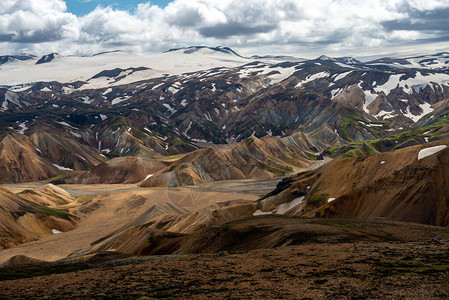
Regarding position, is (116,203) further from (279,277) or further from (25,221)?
(279,277)

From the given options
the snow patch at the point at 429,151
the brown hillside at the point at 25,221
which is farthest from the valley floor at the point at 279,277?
the brown hillside at the point at 25,221

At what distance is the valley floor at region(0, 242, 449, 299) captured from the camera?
24.3 m

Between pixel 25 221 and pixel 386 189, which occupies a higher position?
pixel 386 189

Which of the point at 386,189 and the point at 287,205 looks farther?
the point at 287,205

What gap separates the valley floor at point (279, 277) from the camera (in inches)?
955

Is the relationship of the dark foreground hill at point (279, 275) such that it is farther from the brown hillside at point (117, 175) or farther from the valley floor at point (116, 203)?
the brown hillside at point (117, 175)

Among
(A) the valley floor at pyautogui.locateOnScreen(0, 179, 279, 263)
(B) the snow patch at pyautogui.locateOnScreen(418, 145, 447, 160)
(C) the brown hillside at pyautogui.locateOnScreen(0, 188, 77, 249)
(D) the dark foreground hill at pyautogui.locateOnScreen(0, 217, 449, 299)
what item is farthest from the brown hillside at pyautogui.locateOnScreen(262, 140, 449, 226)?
(C) the brown hillside at pyautogui.locateOnScreen(0, 188, 77, 249)

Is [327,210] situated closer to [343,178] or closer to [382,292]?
[343,178]

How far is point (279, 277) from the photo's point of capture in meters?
28.3

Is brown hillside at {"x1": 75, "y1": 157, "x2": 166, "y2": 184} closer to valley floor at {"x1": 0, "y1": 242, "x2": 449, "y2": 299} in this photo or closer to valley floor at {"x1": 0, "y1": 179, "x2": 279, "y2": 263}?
valley floor at {"x1": 0, "y1": 179, "x2": 279, "y2": 263}

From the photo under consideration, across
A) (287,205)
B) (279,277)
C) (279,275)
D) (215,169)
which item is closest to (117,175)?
(215,169)

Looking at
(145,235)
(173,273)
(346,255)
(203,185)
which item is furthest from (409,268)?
(203,185)

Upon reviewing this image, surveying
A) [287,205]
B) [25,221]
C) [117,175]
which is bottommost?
[117,175]

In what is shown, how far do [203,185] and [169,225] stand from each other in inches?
3130
